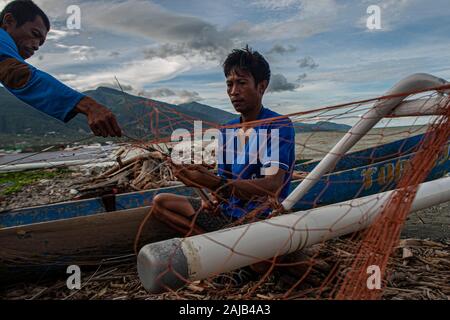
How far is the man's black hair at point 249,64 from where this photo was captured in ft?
9.99

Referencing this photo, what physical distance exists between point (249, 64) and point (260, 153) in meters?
0.73

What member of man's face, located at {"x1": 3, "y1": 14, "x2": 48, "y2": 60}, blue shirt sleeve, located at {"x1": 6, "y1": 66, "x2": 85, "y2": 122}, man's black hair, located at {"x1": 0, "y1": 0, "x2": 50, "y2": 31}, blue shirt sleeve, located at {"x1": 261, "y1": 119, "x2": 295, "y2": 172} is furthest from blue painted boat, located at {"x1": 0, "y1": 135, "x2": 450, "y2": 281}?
man's black hair, located at {"x1": 0, "y1": 0, "x2": 50, "y2": 31}

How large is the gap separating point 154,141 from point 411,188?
1630mm

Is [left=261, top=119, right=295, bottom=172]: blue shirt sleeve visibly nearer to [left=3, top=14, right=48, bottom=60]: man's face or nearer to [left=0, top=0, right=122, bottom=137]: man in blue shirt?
[left=0, top=0, right=122, bottom=137]: man in blue shirt

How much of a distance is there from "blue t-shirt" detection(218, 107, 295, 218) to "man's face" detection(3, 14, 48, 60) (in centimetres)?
182

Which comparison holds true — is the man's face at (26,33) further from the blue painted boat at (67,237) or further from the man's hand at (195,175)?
the man's hand at (195,175)

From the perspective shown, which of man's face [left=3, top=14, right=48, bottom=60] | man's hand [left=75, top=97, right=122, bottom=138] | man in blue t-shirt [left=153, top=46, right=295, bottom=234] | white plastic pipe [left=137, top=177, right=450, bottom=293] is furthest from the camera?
man's face [left=3, top=14, right=48, bottom=60]

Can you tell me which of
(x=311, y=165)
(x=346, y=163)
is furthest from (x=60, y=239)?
(x=346, y=163)

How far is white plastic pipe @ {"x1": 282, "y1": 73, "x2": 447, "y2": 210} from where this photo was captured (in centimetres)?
247

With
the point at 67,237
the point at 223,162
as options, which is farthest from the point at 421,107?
the point at 67,237

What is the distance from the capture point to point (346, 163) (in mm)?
5633

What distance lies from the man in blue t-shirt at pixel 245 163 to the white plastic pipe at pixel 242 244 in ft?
1.34

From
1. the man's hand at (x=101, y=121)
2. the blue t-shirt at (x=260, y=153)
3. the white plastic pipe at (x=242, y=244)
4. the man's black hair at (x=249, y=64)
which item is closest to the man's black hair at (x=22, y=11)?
the man's hand at (x=101, y=121)
